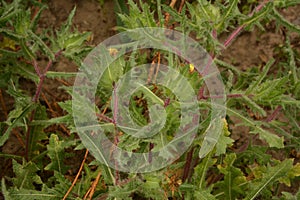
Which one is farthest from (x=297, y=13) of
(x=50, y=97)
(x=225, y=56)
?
(x=50, y=97)

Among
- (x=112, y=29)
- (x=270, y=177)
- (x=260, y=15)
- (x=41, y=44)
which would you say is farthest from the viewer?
(x=112, y=29)

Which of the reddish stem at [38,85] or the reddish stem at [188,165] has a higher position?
the reddish stem at [38,85]

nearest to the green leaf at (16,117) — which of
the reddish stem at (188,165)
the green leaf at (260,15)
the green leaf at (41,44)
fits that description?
the green leaf at (41,44)

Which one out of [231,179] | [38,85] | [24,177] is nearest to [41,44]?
[38,85]

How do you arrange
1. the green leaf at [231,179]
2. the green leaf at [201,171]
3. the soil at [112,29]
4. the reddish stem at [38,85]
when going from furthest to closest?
the soil at [112,29] → the reddish stem at [38,85] → the green leaf at [231,179] → the green leaf at [201,171]

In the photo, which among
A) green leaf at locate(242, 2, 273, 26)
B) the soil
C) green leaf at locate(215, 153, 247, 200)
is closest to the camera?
green leaf at locate(242, 2, 273, 26)

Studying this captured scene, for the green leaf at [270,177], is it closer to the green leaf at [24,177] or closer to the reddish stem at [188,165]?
the reddish stem at [188,165]

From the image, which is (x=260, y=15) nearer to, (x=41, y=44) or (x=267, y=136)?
(x=267, y=136)

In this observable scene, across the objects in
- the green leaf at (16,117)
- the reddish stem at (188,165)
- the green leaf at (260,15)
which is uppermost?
the green leaf at (260,15)

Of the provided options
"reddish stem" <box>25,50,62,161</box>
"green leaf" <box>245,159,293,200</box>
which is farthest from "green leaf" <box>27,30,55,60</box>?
"green leaf" <box>245,159,293,200</box>

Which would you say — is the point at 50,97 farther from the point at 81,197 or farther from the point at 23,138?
the point at 81,197

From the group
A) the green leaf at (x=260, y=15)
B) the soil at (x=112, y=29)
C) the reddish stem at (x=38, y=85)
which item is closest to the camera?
the green leaf at (x=260, y=15)

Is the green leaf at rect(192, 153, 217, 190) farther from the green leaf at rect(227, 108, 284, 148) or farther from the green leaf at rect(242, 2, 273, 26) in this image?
the green leaf at rect(242, 2, 273, 26)
